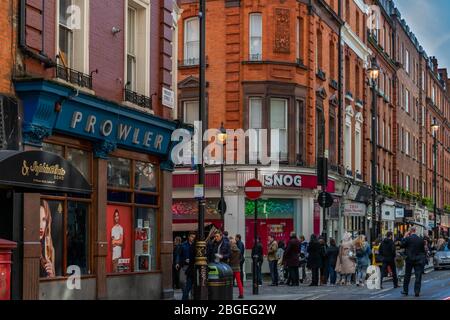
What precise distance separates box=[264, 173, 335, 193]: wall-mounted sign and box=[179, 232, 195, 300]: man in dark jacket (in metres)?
13.4

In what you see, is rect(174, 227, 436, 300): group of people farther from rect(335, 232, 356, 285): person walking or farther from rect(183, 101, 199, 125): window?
rect(183, 101, 199, 125): window

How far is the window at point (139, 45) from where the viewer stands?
23.8 metres

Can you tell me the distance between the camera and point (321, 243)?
32.2m

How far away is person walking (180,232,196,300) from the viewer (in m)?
23.7

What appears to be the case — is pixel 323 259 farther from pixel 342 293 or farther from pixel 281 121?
pixel 281 121

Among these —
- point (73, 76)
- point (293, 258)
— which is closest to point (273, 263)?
point (293, 258)

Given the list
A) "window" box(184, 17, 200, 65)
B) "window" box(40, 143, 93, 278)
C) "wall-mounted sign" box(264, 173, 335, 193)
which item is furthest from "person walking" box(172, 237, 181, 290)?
"window" box(184, 17, 200, 65)

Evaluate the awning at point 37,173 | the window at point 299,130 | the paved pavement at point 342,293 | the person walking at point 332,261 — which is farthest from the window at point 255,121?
the awning at point 37,173

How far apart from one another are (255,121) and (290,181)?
2.86m

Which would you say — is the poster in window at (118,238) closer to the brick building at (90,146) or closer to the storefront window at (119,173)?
the brick building at (90,146)

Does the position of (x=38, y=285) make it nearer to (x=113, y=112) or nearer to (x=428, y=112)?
(x=113, y=112)

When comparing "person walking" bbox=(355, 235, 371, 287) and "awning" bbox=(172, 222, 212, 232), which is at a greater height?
"awning" bbox=(172, 222, 212, 232)

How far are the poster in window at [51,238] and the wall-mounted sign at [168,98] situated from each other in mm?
5915
